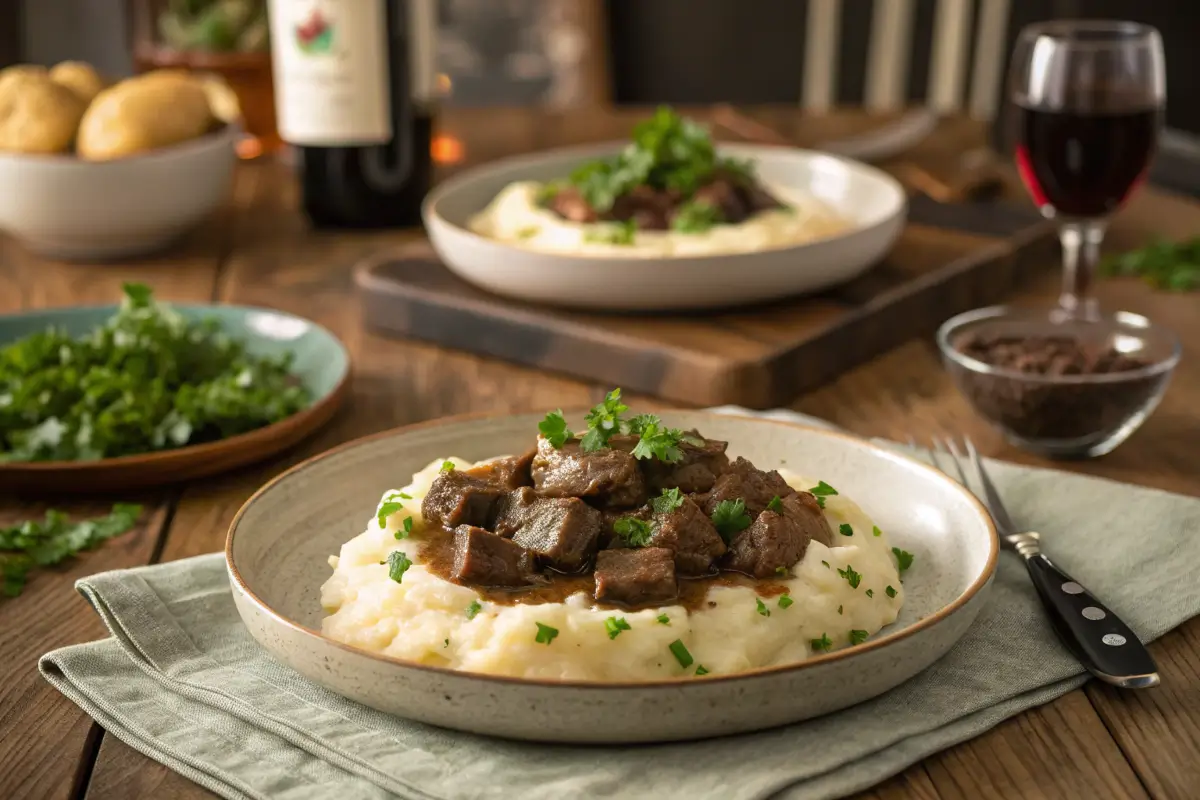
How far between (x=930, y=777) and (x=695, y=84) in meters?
6.49

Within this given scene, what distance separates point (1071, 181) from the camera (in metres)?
2.86

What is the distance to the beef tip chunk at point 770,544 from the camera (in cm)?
169

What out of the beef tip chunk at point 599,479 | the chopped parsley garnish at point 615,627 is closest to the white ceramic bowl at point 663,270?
the beef tip chunk at point 599,479

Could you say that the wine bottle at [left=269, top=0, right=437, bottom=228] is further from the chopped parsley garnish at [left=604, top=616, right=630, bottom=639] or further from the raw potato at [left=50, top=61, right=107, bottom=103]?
the chopped parsley garnish at [left=604, top=616, right=630, bottom=639]

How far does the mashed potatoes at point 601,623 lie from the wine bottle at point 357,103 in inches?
82.1

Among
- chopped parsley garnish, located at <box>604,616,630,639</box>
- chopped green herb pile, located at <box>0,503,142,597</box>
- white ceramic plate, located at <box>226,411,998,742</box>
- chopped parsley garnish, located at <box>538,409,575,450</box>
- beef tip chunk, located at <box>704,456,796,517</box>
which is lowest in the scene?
chopped green herb pile, located at <box>0,503,142,597</box>

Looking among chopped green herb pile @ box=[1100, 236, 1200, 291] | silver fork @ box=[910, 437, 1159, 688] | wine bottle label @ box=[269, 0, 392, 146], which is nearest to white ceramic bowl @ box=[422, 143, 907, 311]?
wine bottle label @ box=[269, 0, 392, 146]

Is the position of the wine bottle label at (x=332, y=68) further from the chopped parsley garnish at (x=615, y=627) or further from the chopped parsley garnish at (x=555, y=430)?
the chopped parsley garnish at (x=615, y=627)

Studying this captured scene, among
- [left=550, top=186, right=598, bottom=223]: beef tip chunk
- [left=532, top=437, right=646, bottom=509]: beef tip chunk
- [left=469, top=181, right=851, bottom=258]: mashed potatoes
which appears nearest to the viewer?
[left=532, top=437, right=646, bottom=509]: beef tip chunk

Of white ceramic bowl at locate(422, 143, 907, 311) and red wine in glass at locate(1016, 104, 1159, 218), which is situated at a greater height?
red wine in glass at locate(1016, 104, 1159, 218)

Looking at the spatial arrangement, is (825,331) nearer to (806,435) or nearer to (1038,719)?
(806,435)

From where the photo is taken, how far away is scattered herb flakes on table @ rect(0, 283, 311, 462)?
2385mm

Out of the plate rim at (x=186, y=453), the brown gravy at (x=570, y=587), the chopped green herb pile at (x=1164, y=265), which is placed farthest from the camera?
the chopped green herb pile at (x=1164, y=265)

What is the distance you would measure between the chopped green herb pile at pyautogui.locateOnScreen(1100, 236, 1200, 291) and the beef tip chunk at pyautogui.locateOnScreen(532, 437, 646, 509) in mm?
2141
